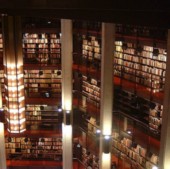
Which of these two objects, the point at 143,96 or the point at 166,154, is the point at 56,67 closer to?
the point at 143,96

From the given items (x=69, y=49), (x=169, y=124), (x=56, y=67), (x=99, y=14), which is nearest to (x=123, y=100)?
(x=69, y=49)

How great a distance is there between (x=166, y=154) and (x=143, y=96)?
2111 mm

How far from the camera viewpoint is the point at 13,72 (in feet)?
13.3

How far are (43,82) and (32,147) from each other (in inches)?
86.3

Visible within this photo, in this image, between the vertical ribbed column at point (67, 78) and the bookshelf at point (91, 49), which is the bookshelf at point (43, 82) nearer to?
the bookshelf at point (91, 49)

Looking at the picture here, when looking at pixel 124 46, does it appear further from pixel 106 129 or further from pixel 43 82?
pixel 43 82

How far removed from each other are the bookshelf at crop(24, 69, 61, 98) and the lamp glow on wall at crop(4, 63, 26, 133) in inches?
234

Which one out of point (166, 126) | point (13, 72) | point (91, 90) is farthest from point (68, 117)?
Answer: point (13, 72)

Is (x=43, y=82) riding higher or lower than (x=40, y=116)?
higher

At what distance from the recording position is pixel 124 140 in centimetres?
819

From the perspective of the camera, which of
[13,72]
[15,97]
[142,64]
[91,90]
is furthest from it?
[91,90]

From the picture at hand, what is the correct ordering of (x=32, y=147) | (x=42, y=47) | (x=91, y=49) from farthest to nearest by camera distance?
(x=32, y=147) < (x=42, y=47) < (x=91, y=49)

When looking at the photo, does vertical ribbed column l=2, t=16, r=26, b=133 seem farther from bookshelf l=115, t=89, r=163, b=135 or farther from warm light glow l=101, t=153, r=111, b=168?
bookshelf l=115, t=89, r=163, b=135

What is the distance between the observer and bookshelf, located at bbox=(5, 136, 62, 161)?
1066cm
